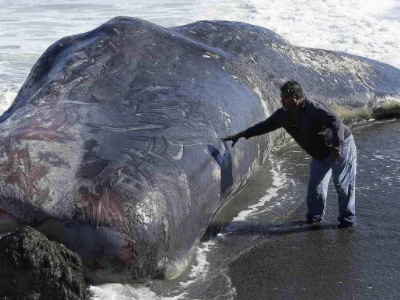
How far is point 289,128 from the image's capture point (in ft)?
21.3

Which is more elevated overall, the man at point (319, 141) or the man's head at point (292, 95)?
the man's head at point (292, 95)

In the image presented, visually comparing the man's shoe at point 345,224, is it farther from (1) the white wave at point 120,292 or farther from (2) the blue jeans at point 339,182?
(1) the white wave at point 120,292

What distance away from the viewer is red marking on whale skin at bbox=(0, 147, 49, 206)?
211 inches

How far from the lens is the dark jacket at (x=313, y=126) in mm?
6230

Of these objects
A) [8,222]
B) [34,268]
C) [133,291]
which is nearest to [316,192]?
[133,291]

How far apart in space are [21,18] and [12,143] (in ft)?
53.6

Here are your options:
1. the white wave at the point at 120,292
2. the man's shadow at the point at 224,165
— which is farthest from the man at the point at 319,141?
the white wave at the point at 120,292

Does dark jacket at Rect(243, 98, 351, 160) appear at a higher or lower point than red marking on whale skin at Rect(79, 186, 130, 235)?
higher

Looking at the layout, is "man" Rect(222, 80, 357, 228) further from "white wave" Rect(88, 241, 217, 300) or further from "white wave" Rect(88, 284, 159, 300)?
"white wave" Rect(88, 284, 159, 300)

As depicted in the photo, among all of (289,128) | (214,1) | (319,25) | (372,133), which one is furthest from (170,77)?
(214,1)

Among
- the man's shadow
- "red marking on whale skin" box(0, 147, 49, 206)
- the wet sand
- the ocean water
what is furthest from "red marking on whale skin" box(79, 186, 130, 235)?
the man's shadow

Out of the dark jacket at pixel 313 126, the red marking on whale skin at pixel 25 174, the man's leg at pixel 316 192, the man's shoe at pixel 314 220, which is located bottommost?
the man's shoe at pixel 314 220

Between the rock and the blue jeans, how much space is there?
2.49 m

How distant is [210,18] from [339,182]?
630 inches
